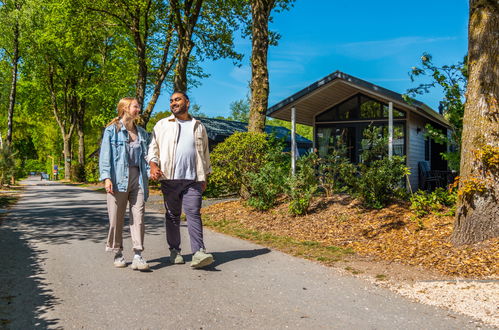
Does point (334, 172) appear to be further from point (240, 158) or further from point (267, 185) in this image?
point (240, 158)

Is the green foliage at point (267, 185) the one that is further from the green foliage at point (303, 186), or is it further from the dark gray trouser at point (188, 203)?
the dark gray trouser at point (188, 203)

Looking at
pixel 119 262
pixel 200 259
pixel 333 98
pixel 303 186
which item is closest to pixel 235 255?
pixel 200 259

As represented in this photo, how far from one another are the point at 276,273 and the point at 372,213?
408 cm

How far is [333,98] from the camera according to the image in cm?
1703

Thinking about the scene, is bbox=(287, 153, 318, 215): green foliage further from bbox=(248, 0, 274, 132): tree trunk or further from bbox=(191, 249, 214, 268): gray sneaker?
bbox=(191, 249, 214, 268): gray sneaker

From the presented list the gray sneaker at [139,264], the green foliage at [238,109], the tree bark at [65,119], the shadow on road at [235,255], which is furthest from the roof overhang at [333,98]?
the green foliage at [238,109]

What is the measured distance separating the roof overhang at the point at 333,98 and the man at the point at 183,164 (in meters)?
10.5

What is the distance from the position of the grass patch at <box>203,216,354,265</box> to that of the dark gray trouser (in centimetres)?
174

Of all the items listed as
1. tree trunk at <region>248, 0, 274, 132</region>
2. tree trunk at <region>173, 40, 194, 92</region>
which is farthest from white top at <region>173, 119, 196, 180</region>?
tree trunk at <region>173, 40, 194, 92</region>

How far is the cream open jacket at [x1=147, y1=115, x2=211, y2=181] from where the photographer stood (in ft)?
16.0

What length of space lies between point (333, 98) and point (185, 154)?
13121mm

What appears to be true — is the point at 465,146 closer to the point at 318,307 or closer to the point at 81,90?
the point at 318,307

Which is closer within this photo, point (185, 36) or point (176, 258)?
point (176, 258)

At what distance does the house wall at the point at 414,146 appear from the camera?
16391mm
